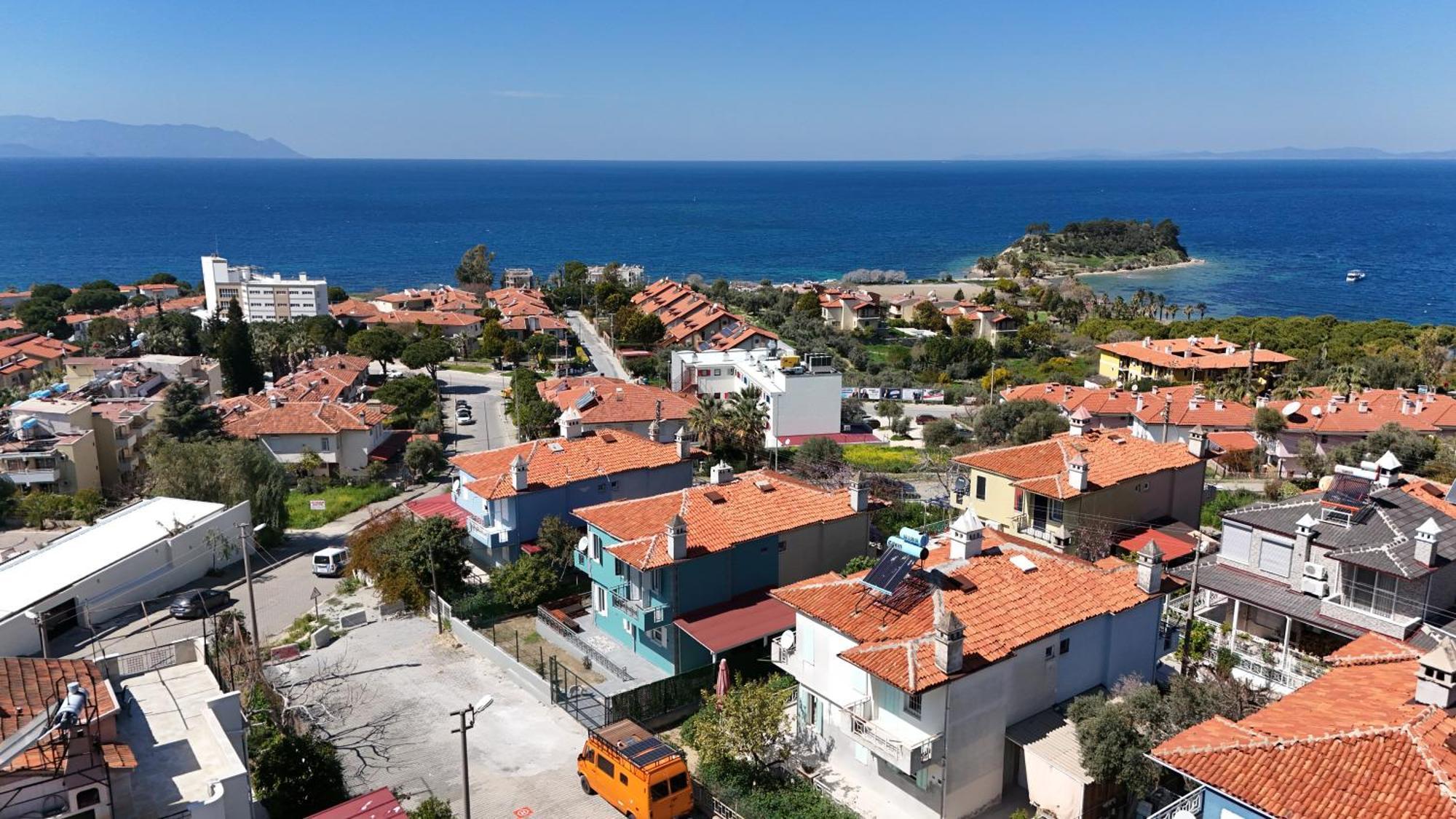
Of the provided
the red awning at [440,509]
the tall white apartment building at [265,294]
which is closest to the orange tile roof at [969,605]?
the red awning at [440,509]

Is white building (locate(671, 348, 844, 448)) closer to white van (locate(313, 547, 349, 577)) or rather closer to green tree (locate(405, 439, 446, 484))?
green tree (locate(405, 439, 446, 484))

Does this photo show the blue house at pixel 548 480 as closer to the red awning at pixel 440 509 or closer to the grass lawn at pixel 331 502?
the red awning at pixel 440 509

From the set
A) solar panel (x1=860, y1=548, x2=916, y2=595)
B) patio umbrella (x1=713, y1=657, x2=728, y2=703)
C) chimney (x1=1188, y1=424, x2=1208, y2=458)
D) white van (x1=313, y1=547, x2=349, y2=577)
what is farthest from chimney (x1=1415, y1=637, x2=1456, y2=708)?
white van (x1=313, y1=547, x2=349, y2=577)

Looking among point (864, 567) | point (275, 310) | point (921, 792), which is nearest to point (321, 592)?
point (864, 567)

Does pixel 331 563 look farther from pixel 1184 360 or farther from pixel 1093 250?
pixel 1093 250

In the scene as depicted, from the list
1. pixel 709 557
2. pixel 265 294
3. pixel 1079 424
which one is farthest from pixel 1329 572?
pixel 265 294
